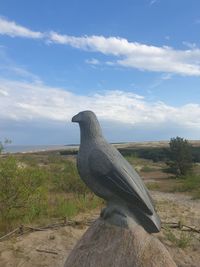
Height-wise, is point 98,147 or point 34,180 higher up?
point 98,147

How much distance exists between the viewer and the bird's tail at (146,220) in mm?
4957

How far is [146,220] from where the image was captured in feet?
16.4

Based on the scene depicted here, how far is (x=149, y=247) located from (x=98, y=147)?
4.18ft

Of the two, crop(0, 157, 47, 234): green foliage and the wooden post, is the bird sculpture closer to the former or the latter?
the wooden post

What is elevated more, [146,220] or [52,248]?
[146,220]

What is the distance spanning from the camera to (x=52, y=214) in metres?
11.3


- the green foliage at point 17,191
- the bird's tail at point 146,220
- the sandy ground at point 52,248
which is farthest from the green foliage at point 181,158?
the bird's tail at point 146,220

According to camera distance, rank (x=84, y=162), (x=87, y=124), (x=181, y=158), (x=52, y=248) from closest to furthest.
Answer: (x=84, y=162), (x=87, y=124), (x=52, y=248), (x=181, y=158)

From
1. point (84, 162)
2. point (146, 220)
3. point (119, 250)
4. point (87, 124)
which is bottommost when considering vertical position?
point (119, 250)

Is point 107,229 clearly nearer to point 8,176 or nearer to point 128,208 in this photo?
point 128,208

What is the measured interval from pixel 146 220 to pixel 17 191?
537 centimetres

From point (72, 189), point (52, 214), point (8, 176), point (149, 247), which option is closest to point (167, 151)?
point (72, 189)

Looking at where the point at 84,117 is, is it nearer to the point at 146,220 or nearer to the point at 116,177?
the point at 116,177

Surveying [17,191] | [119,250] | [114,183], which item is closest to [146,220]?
[119,250]
